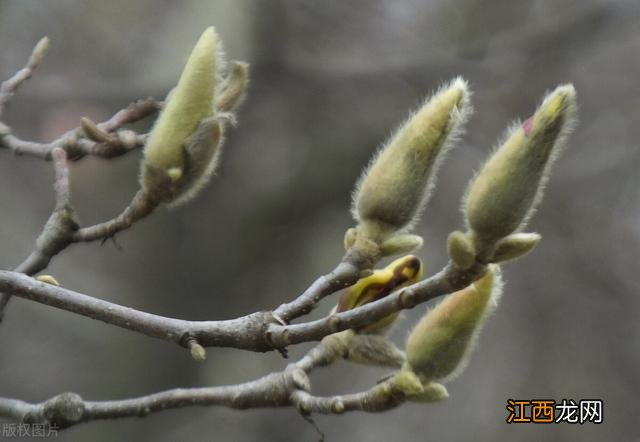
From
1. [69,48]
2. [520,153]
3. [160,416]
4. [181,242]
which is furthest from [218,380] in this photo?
[520,153]

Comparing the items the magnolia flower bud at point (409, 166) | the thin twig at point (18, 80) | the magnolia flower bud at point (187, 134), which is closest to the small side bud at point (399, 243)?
the magnolia flower bud at point (409, 166)

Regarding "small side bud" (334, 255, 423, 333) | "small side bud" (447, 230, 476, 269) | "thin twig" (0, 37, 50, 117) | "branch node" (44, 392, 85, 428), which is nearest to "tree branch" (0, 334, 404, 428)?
"branch node" (44, 392, 85, 428)

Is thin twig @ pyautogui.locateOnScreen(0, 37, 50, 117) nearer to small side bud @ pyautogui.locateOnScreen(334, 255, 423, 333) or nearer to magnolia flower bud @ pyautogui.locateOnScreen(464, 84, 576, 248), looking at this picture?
small side bud @ pyautogui.locateOnScreen(334, 255, 423, 333)

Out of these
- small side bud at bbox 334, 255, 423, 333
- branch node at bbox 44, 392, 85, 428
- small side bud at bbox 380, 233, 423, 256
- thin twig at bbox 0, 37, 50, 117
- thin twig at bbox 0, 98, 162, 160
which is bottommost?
branch node at bbox 44, 392, 85, 428

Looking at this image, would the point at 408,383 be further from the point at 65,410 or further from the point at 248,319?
the point at 65,410

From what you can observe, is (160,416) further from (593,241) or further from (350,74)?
(593,241)

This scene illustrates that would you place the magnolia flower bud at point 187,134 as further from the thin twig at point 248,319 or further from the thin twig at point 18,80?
the thin twig at point 18,80

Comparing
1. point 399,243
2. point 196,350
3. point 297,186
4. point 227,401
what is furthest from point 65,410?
point 297,186

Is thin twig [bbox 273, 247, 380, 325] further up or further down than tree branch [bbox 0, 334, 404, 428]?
further up
